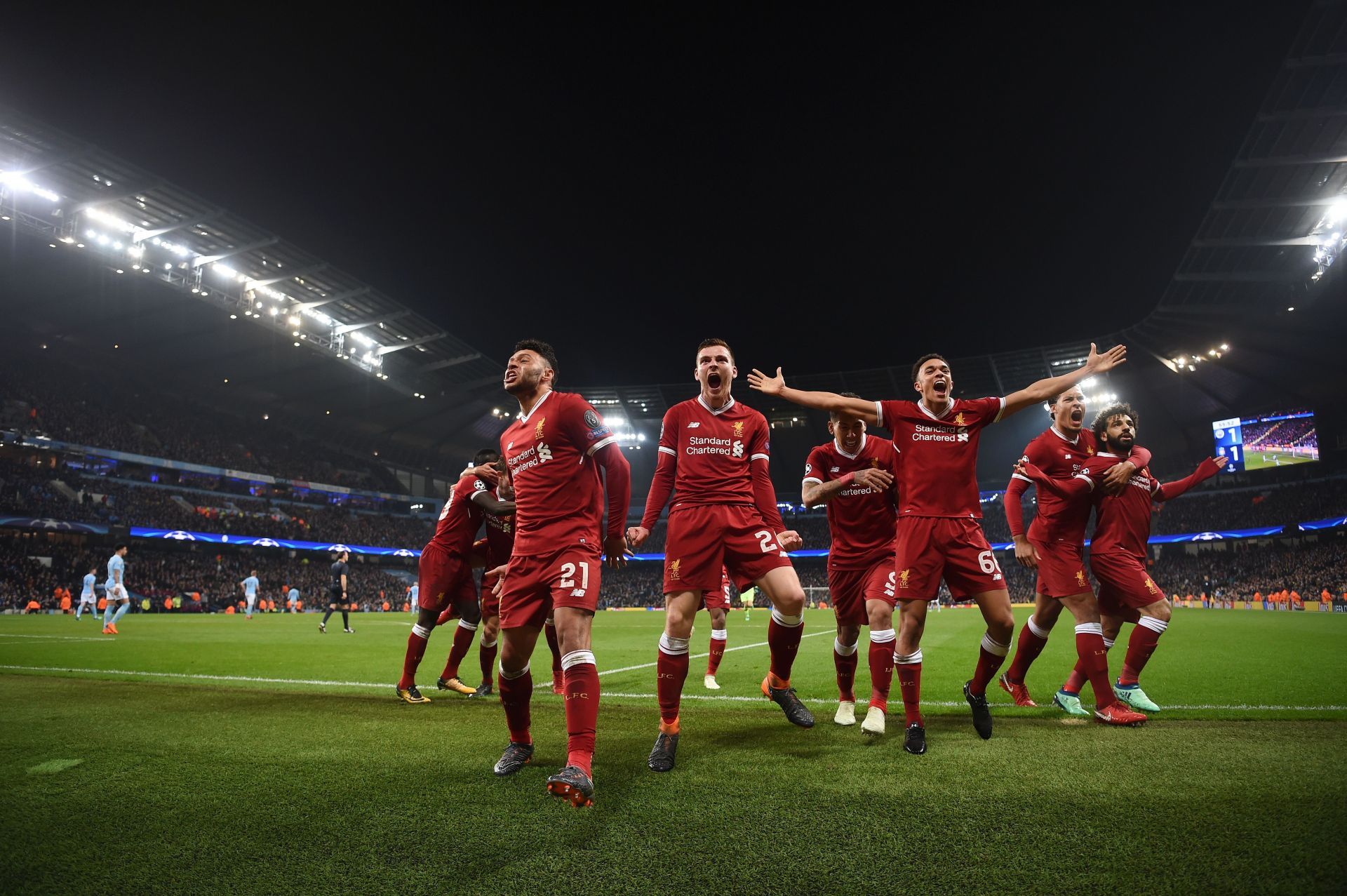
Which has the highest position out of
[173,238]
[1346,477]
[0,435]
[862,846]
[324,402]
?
[173,238]

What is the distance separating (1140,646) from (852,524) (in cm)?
268

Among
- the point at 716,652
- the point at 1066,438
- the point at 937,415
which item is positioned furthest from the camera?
the point at 716,652

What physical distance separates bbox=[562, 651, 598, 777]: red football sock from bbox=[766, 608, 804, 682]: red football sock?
6.52 feet

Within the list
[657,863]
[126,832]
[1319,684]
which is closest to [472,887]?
[657,863]

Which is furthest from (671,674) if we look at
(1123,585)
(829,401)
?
(1123,585)

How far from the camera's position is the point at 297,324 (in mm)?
39812

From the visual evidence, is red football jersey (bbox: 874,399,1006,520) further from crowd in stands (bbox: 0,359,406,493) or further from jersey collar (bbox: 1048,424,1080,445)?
crowd in stands (bbox: 0,359,406,493)

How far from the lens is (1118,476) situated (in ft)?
18.7

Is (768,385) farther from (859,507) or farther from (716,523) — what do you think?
(859,507)

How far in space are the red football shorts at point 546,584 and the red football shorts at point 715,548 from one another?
0.91 m

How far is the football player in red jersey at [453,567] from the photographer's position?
24.0 ft

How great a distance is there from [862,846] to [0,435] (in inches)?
1871

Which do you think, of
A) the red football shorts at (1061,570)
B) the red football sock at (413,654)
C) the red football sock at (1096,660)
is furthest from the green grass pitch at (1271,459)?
the red football sock at (413,654)

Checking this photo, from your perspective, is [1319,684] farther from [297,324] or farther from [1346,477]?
[1346,477]
